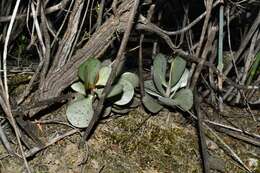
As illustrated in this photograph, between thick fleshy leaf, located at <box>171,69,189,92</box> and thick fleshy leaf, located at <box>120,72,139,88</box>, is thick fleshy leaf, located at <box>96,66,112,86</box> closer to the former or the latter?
thick fleshy leaf, located at <box>120,72,139,88</box>

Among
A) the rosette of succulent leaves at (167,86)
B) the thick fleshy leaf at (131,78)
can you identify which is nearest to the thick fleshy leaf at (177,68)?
the rosette of succulent leaves at (167,86)

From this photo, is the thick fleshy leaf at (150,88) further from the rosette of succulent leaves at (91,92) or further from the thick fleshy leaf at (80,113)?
the thick fleshy leaf at (80,113)

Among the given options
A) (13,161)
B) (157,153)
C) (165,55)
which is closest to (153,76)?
(165,55)

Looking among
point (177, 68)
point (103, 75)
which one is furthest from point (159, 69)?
point (103, 75)

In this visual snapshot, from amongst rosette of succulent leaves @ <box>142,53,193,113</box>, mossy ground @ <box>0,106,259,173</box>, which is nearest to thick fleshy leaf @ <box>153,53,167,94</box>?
rosette of succulent leaves @ <box>142,53,193,113</box>

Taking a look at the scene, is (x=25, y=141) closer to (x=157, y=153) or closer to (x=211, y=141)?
(x=157, y=153)

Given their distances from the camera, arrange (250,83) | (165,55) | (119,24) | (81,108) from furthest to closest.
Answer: (250,83), (165,55), (81,108), (119,24)

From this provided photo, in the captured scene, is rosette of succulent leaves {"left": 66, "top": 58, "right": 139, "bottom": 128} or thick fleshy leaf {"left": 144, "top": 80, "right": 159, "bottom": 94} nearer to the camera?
rosette of succulent leaves {"left": 66, "top": 58, "right": 139, "bottom": 128}
